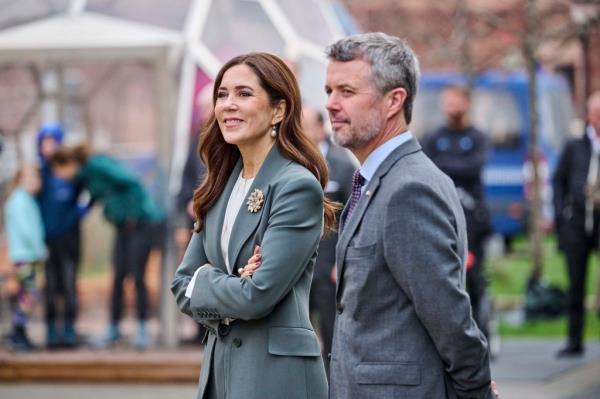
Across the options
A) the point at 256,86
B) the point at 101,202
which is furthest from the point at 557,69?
the point at 256,86

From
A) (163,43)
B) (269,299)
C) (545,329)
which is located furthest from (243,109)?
(545,329)

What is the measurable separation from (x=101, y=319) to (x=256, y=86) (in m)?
8.78

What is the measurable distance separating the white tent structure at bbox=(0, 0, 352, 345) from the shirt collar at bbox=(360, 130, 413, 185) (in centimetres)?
750

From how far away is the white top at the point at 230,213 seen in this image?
15.8 ft

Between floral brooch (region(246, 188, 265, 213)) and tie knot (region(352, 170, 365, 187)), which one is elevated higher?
tie knot (region(352, 170, 365, 187))

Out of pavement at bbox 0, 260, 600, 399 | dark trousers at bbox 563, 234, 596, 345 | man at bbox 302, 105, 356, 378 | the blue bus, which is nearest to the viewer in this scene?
man at bbox 302, 105, 356, 378

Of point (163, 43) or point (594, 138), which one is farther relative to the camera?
point (163, 43)

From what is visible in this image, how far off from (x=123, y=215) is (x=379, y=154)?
7.48 meters

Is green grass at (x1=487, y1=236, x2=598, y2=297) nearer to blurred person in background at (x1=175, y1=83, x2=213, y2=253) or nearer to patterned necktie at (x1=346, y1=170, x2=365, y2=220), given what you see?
blurred person in background at (x1=175, y1=83, x2=213, y2=253)

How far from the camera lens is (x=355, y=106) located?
14.8 feet

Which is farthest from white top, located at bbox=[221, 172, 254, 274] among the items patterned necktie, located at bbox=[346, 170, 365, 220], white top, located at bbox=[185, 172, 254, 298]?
patterned necktie, located at bbox=[346, 170, 365, 220]

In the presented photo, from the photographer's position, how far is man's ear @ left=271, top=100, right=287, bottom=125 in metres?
4.95

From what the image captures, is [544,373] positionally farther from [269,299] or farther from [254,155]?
[269,299]

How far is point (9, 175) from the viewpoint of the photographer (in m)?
13.1
